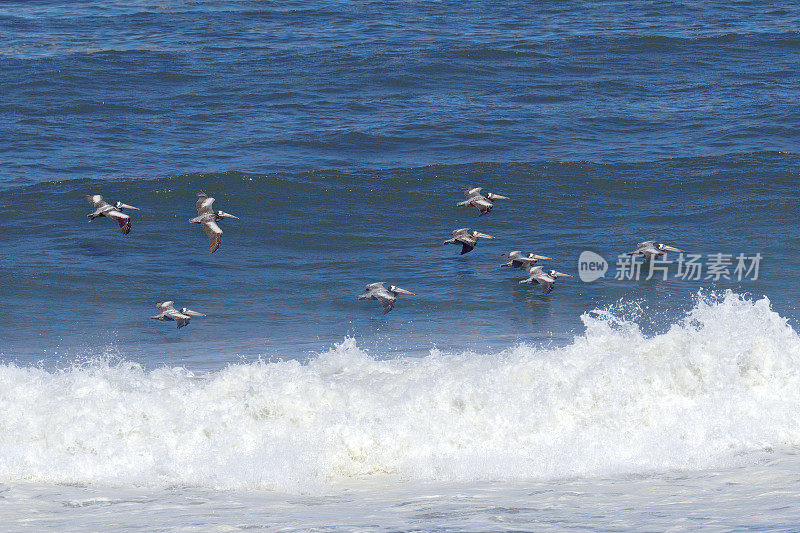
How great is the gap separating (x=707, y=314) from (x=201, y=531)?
7.04 metres

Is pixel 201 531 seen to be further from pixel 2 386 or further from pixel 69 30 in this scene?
pixel 69 30

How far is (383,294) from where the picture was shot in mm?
17094

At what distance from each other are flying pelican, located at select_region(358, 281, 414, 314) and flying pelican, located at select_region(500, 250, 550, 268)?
2510 mm

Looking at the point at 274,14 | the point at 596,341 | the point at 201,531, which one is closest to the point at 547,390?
the point at 596,341

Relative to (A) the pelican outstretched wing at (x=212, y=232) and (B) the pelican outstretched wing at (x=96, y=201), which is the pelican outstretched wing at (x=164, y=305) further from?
(B) the pelican outstretched wing at (x=96, y=201)

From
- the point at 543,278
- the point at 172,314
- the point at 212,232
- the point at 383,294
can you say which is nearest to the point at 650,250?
the point at 543,278

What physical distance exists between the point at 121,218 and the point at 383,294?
5.61m

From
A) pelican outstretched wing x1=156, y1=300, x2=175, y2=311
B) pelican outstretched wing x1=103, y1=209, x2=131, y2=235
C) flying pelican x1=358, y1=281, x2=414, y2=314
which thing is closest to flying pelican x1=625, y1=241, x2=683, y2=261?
flying pelican x1=358, y1=281, x2=414, y2=314

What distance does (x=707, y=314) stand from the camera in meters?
12.9

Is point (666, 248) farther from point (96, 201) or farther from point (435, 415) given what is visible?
point (96, 201)

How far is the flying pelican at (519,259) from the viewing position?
1858 centimetres

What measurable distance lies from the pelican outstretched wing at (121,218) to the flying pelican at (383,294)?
5113 millimetres

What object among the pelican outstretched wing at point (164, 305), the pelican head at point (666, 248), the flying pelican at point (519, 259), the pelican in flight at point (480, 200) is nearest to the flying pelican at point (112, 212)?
the pelican outstretched wing at point (164, 305)

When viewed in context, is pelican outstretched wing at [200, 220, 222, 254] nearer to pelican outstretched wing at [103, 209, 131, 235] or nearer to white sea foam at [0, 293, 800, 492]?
pelican outstretched wing at [103, 209, 131, 235]
